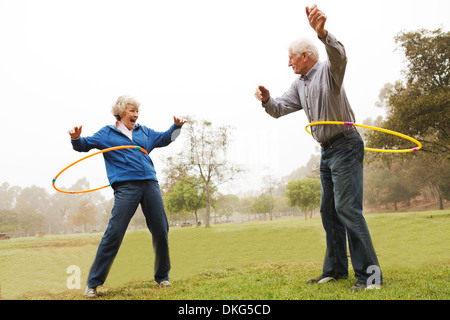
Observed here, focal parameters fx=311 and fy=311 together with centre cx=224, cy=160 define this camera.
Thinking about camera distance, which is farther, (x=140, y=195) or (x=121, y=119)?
(x=121, y=119)

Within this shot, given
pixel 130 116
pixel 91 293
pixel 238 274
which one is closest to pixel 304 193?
pixel 238 274

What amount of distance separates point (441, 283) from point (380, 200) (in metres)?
34.6

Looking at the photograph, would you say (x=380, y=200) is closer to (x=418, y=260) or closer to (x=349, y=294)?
(x=418, y=260)

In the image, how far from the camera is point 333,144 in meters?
3.13

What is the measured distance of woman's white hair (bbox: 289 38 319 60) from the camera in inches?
130

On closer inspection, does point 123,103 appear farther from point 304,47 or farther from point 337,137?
point 337,137

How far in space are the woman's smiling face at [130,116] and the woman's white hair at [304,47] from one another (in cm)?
194

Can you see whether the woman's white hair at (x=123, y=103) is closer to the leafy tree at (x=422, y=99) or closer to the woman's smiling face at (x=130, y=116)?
the woman's smiling face at (x=130, y=116)

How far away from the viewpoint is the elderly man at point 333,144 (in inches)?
113

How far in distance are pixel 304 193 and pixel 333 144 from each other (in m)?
24.5

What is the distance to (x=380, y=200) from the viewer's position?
3400 centimetres

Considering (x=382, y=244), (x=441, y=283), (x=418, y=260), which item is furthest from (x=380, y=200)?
(x=441, y=283)

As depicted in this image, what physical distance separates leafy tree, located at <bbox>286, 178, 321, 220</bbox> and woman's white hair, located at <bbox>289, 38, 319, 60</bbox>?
2374 cm
